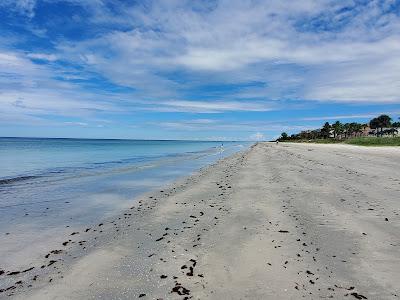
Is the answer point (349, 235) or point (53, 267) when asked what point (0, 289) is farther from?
point (349, 235)

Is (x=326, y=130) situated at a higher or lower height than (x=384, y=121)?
lower

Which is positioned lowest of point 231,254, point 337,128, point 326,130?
point 231,254

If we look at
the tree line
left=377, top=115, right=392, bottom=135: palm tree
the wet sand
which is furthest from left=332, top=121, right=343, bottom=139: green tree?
the wet sand

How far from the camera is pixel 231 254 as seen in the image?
6.73 meters

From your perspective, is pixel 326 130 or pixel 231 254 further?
pixel 326 130

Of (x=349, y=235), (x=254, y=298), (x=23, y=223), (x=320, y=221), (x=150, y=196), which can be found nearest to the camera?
(x=254, y=298)

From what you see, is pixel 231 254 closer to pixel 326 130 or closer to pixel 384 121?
pixel 384 121

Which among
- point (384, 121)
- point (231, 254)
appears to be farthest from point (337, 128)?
point (231, 254)

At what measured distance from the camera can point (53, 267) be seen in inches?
247

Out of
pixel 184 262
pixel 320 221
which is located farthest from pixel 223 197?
pixel 184 262

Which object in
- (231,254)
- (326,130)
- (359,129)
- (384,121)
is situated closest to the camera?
(231,254)

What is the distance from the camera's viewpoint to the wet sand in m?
5.23

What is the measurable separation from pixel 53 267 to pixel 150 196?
7.95 metres

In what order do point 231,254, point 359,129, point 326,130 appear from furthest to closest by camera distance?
1. point 326,130
2. point 359,129
3. point 231,254
